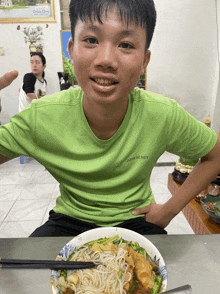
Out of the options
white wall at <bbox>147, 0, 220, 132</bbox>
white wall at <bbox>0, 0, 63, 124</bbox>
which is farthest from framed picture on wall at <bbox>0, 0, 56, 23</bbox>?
white wall at <bbox>147, 0, 220, 132</bbox>

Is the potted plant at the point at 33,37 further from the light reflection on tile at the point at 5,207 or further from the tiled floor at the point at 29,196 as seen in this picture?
the light reflection on tile at the point at 5,207

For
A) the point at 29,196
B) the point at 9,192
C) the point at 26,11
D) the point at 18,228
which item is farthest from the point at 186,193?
the point at 26,11

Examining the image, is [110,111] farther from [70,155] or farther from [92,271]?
[92,271]

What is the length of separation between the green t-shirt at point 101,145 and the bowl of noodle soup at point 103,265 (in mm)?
335

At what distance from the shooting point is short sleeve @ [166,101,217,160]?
92 centimetres

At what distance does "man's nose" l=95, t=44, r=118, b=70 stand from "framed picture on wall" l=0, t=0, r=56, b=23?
3.66 metres

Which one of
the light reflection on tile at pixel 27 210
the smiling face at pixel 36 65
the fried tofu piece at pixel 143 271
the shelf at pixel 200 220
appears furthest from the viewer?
the smiling face at pixel 36 65

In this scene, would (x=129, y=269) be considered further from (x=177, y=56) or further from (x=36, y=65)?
(x=177, y=56)

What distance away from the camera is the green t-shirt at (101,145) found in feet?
2.87

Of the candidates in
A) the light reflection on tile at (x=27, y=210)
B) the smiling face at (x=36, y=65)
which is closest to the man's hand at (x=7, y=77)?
the light reflection on tile at (x=27, y=210)

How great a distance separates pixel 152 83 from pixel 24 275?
12.3 feet

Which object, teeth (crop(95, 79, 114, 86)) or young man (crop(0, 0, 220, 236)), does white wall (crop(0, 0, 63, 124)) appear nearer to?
young man (crop(0, 0, 220, 236))

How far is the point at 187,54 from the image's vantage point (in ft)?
12.2

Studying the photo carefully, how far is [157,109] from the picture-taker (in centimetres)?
92
